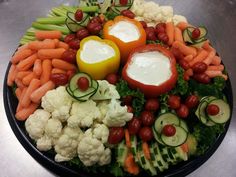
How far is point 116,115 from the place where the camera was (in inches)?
58.9

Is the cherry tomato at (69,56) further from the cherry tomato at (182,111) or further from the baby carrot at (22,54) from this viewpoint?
the cherry tomato at (182,111)

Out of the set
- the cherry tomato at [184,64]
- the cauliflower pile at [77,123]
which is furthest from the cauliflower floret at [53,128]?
the cherry tomato at [184,64]

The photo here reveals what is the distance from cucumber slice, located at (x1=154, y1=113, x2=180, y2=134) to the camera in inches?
60.3

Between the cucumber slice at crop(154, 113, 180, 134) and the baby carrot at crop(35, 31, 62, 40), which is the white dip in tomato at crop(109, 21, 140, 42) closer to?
the baby carrot at crop(35, 31, 62, 40)

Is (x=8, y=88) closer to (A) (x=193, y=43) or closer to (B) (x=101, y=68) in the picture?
(B) (x=101, y=68)

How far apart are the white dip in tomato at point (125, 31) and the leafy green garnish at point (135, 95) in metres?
0.26

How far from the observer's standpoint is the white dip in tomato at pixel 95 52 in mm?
1670

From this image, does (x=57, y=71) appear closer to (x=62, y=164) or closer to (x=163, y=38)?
(x=62, y=164)

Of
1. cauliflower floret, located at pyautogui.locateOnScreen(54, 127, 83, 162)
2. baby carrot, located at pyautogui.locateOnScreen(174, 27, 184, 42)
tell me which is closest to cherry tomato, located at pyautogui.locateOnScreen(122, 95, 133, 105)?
cauliflower floret, located at pyautogui.locateOnScreen(54, 127, 83, 162)

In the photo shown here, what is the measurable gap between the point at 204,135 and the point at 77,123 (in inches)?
22.0

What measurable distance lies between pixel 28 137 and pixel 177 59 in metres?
0.79

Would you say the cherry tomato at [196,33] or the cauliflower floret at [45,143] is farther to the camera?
the cherry tomato at [196,33]

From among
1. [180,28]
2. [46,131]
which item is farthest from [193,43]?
[46,131]

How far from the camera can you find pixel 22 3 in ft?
8.29
